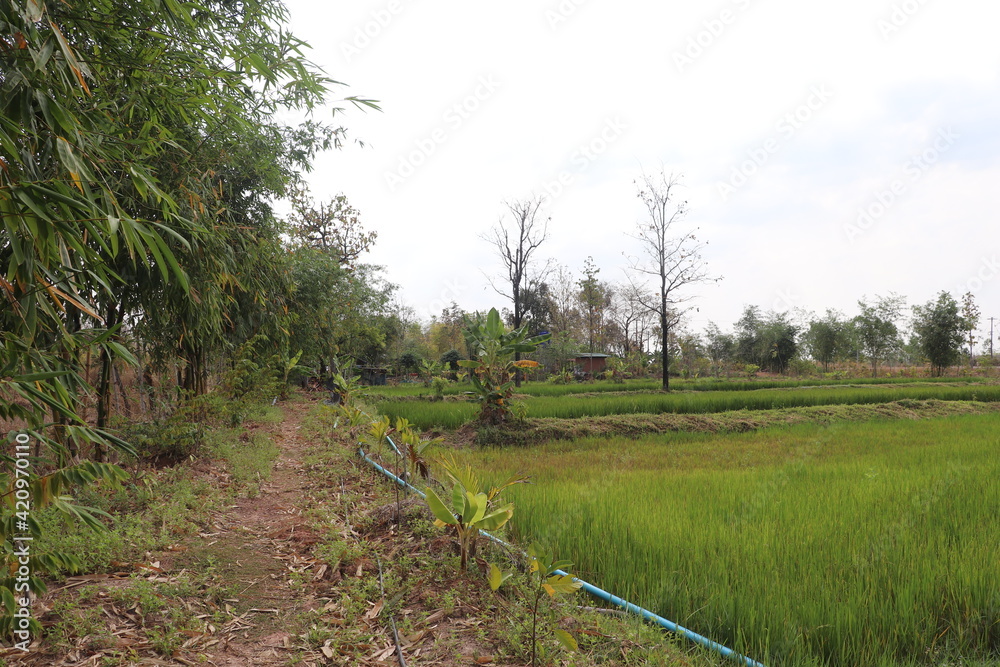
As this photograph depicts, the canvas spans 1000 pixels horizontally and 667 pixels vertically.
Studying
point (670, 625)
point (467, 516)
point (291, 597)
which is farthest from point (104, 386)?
point (670, 625)

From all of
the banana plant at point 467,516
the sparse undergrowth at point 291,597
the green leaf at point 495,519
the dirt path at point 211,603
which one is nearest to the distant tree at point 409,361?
the sparse undergrowth at point 291,597

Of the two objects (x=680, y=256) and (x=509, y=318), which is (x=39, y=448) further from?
(x=509, y=318)

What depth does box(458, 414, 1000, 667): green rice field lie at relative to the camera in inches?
90.0

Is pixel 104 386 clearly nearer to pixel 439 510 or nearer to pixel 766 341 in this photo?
pixel 439 510

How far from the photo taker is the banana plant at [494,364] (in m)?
8.40

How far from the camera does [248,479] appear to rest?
515 cm

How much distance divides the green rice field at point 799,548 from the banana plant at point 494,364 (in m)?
2.43

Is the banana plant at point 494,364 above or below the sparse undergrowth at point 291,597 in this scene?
above

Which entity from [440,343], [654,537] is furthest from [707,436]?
[440,343]

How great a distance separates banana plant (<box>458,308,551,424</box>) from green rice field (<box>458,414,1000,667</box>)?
2433mm

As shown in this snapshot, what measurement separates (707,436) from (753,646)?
6940 mm

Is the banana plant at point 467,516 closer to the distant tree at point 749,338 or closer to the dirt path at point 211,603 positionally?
the dirt path at point 211,603

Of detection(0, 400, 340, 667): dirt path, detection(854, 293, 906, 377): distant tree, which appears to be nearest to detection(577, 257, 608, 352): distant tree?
detection(854, 293, 906, 377): distant tree

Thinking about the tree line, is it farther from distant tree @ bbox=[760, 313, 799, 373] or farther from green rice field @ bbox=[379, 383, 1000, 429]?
distant tree @ bbox=[760, 313, 799, 373]
